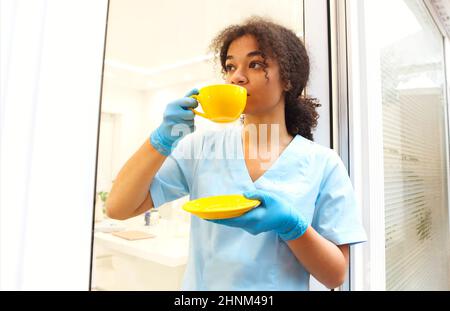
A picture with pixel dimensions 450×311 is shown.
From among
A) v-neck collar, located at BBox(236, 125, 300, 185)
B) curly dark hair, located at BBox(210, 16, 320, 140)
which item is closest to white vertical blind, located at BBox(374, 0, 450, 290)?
curly dark hair, located at BBox(210, 16, 320, 140)

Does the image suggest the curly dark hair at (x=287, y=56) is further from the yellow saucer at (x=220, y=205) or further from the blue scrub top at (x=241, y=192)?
the yellow saucer at (x=220, y=205)

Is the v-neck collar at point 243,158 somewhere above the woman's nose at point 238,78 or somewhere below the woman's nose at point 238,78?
below

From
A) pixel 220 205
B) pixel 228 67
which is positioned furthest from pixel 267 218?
pixel 228 67

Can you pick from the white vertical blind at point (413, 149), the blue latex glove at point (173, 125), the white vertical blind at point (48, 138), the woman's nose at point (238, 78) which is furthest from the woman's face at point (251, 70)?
the white vertical blind at point (413, 149)

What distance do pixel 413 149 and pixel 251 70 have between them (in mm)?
1026

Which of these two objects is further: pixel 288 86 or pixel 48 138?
pixel 288 86

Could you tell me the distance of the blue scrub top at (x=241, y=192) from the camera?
0.56 meters

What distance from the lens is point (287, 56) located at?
2.15 feet

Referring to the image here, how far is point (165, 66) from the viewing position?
0.49 m

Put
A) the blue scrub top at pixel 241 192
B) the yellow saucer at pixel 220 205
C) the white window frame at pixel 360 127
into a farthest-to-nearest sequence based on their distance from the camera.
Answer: the white window frame at pixel 360 127
the blue scrub top at pixel 241 192
the yellow saucer at pixel 220 205

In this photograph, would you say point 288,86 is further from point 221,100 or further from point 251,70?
point 221,100

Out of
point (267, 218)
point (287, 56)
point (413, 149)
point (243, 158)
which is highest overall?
point (287, 56)

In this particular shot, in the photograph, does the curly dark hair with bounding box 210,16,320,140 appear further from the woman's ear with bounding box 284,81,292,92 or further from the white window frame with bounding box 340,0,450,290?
the white window frame with bounding box 340,0,450,290
